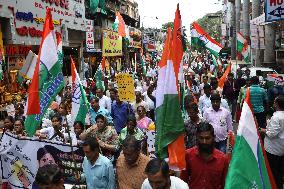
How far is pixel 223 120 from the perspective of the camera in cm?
680

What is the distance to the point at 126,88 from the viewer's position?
963cm

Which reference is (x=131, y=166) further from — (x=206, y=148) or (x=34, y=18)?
(x=34, y=18)

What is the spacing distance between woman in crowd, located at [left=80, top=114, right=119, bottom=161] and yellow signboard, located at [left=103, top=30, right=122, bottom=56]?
14.9 m

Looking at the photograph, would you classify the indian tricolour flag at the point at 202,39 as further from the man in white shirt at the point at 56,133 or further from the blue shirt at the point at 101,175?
the blue shirt at the point at 101,175

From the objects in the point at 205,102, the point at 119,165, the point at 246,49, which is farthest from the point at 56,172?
the point at 246,49

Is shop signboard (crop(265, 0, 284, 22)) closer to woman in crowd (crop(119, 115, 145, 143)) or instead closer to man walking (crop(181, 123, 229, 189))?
woman in crowd (crop(119, 115, 145, 143))

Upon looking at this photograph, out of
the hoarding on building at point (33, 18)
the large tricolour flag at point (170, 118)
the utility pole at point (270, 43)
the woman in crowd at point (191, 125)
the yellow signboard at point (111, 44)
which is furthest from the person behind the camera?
the utility pole at point (270, 43)

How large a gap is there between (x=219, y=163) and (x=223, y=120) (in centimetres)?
260

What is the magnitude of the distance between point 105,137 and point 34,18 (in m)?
15.1

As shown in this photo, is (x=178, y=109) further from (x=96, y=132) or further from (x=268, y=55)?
(x=268, y=55)

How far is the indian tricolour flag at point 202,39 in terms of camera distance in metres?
12.6

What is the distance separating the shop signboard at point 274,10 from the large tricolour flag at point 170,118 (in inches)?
259

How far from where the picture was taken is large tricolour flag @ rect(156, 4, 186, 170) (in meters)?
4.68

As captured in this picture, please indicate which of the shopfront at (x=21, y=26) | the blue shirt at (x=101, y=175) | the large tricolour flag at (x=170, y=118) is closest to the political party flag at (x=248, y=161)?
the large tricolour flag at (x=170, y=118)
